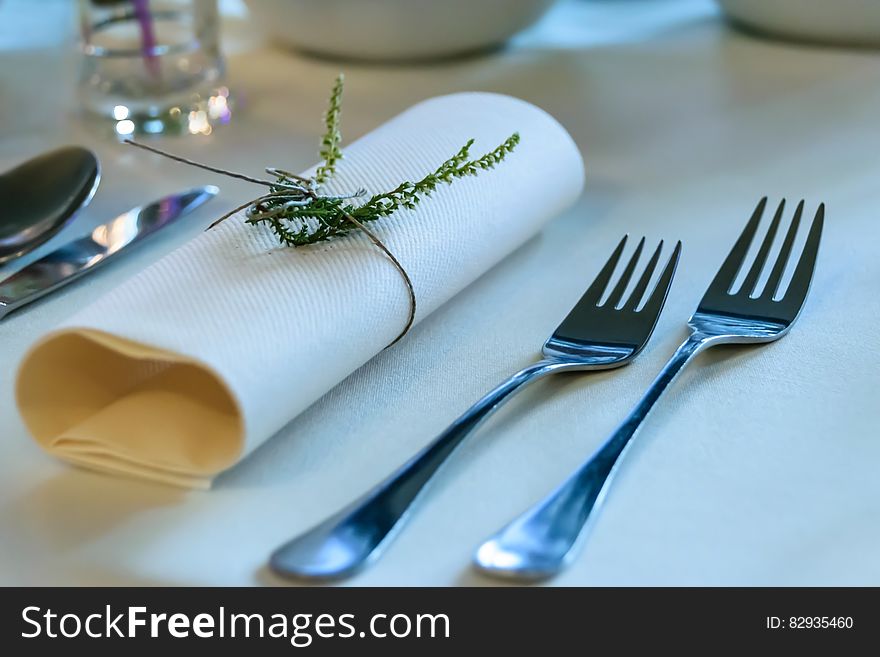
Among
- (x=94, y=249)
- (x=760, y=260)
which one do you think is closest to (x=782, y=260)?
(x=760, y=260)

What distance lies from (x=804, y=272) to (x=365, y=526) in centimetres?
39

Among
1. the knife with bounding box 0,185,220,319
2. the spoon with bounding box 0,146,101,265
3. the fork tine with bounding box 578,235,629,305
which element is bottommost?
the fork tine with bounding box 578,235,629,305

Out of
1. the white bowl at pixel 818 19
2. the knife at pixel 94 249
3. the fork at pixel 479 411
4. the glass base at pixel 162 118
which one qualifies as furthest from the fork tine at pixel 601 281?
the white bowl at pixel 818 19

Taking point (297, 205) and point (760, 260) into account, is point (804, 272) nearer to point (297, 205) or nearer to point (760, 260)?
point (760, 260)

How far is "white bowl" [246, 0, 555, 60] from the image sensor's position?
117 centimetres

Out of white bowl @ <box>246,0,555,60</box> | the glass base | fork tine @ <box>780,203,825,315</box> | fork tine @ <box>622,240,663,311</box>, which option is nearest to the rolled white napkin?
fork tine @ <box>622,240,663,311</box>

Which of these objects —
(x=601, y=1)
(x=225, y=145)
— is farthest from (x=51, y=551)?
(x=601, y=1)

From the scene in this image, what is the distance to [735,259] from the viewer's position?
732mm

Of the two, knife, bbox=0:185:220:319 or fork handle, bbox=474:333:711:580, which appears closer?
fork handle, bbox=474:333:711:580

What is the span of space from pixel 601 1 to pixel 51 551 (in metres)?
1.23

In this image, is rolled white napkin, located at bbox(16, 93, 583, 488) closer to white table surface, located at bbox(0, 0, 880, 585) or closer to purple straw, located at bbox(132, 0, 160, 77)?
white table surface, located at bbox(0, 0, 880, 585)

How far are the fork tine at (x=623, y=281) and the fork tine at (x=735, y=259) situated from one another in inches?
2.2

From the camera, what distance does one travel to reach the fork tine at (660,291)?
672 mm

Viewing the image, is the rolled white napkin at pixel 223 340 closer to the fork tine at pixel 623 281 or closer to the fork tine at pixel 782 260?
the fork tine at pixel 623 281
